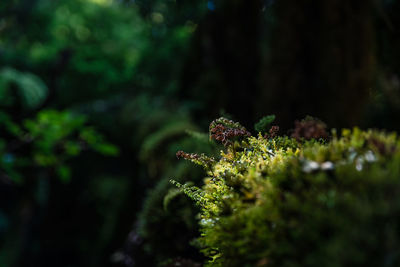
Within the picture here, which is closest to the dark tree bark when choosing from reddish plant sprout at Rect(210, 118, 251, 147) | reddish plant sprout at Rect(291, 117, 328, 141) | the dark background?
the dark background

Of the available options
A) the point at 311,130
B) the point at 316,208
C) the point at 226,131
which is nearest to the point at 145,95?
the point at 226,131

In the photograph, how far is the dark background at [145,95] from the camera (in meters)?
3.15

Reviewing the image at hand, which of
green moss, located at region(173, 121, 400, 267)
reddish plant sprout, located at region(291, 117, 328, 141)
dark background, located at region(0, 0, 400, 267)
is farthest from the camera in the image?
dark background, located at region(0, 0, 400, 267)

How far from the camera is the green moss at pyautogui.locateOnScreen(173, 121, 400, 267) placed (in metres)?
0.64

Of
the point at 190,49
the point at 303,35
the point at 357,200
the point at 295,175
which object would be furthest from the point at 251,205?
the point at 190,49

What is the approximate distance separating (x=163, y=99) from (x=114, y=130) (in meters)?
1.03

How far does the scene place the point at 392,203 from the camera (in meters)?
0.65

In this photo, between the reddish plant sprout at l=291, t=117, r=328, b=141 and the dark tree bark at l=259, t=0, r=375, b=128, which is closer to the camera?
the reddish plant sprout at l=291, t=117, r=328, b=141

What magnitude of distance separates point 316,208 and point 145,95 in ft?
15.8

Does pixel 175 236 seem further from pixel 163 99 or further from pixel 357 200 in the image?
pixel 163 99

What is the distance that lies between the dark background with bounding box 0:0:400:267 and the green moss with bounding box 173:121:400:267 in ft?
1.82

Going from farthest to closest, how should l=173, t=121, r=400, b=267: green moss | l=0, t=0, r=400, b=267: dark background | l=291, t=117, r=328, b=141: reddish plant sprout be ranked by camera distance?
1. l=0, t=0, r=400, b=267: dark background
2. l=291, t=117, r=328, b=141: reddish plant sprout
3. l=173, t=121, r=400, b=267: green moss

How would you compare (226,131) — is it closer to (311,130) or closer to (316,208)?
(311,130)

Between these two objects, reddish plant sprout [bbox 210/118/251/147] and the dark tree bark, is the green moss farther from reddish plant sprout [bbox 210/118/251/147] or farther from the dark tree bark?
the dark tree bark
